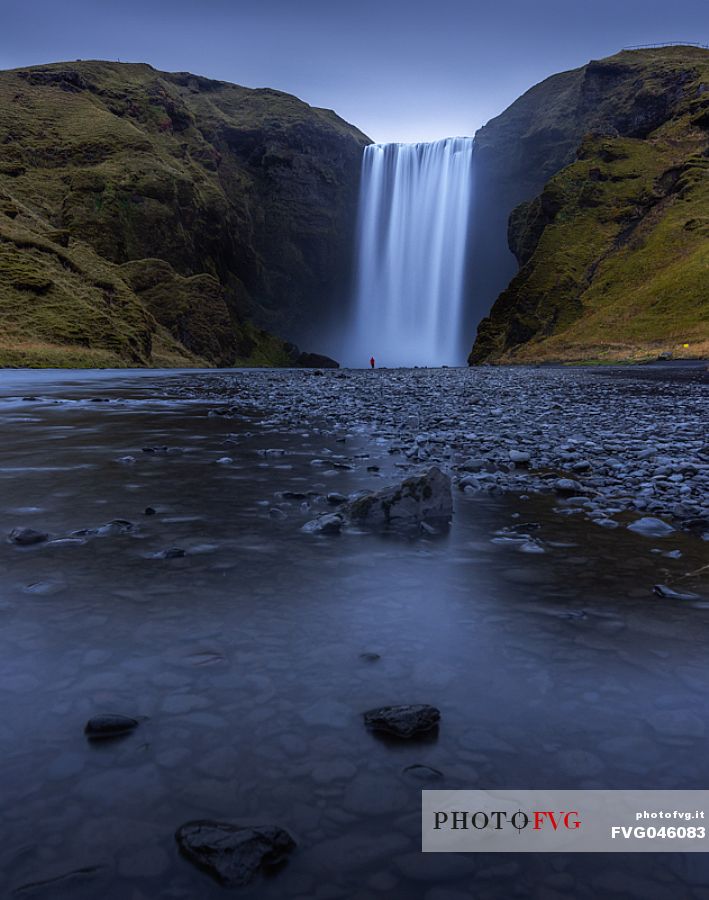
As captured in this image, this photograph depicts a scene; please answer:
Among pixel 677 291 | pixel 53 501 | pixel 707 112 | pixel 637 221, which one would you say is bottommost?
pixel 53 501

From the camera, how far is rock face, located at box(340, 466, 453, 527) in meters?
5.71

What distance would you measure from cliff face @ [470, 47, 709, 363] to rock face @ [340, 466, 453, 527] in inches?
2361

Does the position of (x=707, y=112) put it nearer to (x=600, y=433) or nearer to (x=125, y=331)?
(x=125, y=331)

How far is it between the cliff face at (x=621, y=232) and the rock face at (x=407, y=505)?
5996 centimetres

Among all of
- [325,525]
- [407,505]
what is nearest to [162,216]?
[407,505]

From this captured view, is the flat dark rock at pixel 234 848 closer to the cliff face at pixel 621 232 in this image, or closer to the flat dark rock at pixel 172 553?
the flat dark rock at pixel 172 553

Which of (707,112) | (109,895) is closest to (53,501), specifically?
(109,895)

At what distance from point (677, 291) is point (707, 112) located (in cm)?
4387

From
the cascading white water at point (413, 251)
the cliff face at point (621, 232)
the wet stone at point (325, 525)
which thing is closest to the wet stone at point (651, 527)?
the wet stone at point (325, 525)

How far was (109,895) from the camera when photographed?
1.68 metres

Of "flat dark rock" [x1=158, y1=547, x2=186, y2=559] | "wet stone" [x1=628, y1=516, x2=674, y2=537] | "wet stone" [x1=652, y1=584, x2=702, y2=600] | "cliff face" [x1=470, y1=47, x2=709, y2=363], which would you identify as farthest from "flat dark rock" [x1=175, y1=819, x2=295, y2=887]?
"cliff face" [x1=470, y1=47, x2=709, y2=363]

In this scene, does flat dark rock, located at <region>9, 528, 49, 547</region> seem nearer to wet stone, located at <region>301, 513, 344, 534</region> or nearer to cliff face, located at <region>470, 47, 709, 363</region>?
wet stone, located at <region>301, 513, 344, 534</region>

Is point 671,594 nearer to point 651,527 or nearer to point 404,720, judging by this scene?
point 651,527

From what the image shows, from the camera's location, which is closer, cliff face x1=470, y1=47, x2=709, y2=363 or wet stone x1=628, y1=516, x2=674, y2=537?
wet stone x1=628, y1=516, x2=674, y2=537
